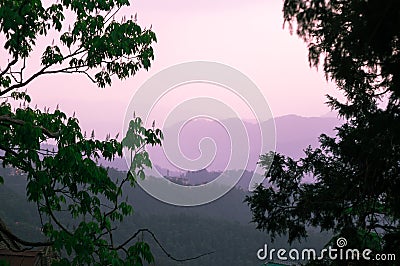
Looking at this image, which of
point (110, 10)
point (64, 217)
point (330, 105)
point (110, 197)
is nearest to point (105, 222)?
point (110, 197)

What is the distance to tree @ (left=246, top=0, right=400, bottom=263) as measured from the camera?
4684 mm

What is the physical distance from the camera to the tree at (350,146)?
468 centimetres

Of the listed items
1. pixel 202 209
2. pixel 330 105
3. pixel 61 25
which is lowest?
pixel 61 25

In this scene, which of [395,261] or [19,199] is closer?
[395,261]

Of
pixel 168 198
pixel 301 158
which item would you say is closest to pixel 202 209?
pixel 168 198

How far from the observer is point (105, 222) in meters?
5.03

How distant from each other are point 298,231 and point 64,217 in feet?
235

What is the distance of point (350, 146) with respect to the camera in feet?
31.9

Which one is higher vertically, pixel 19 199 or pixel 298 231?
pixel 19 199

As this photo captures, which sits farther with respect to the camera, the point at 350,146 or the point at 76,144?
the point at 350,146

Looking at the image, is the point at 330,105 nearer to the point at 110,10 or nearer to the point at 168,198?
the point at 110,10

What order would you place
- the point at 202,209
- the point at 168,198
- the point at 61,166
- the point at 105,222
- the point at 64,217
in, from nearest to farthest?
the point at 61,166, the point at 105,222, the point at 64,217, the point at 168,198, the point at 202,209

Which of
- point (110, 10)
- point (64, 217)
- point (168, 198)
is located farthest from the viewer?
point (168, 198)

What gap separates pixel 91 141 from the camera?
5.28 metres
